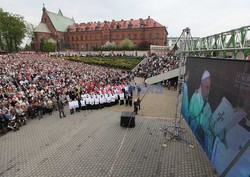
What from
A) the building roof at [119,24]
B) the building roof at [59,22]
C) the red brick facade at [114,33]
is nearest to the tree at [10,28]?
the building roof at [59,22]

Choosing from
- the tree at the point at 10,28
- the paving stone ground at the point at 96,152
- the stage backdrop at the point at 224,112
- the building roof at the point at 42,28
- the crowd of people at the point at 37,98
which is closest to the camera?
the stage backdrop at the point at 224,112

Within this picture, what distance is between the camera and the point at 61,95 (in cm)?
1608

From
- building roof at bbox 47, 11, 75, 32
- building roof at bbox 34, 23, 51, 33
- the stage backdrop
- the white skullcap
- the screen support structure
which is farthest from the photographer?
building roof at bbox 47, 11, 75, 32

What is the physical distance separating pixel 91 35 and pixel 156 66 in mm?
52720

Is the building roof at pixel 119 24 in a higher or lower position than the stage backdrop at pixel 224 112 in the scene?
higher

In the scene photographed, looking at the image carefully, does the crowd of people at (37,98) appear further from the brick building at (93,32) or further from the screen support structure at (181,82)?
the brick building at (93,32)

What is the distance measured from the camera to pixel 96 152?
27.1ft

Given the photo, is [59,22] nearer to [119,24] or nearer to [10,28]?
[10,28]

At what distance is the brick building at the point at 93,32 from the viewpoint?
64812 mm

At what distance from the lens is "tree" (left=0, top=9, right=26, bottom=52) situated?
177ft

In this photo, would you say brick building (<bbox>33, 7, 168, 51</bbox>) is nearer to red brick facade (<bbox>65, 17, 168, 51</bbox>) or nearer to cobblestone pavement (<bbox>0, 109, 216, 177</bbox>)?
red brick facade (<bbox>65, 17, 168, 51</bbox>)

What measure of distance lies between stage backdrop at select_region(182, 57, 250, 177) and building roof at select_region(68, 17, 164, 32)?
63.7 meters

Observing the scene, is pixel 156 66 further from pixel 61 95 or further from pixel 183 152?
pixel 183 152

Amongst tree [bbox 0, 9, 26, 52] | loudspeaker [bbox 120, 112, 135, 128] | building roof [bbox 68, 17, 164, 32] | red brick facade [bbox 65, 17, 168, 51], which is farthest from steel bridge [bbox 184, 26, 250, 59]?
tree [bbox 0, 9, 26, 52]
